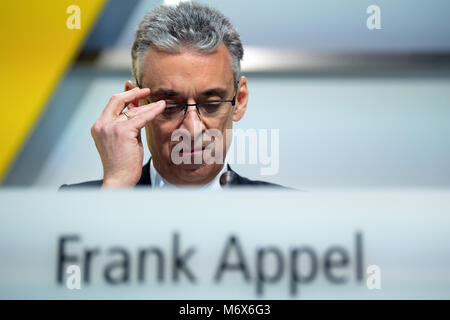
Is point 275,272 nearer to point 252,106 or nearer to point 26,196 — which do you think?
point 252,106

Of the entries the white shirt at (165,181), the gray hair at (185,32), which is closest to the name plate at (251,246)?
the white shirt at (165,181)

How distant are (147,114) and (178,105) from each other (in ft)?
0.36

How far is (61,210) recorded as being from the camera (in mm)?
1654

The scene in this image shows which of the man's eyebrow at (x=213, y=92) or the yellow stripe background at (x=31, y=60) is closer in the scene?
the man's eyebrow at (x=213, y=92)

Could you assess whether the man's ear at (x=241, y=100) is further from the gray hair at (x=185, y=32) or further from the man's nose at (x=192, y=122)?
the man's nose at (x=192, y=122)

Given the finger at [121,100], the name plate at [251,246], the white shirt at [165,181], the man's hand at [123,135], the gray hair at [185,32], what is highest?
the gray hair at [185,32]

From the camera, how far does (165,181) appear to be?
1.62m

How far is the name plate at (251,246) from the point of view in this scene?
1.63m

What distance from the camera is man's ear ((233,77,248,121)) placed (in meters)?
1.62

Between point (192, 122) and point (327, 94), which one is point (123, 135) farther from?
point (327, 94)

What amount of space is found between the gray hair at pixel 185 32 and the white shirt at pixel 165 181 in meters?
0.33

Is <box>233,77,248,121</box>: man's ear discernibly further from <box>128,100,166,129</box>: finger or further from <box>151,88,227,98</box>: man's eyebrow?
<box>128,100,166,129</box>: finger

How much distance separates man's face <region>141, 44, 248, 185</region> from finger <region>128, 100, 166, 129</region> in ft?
0.08
